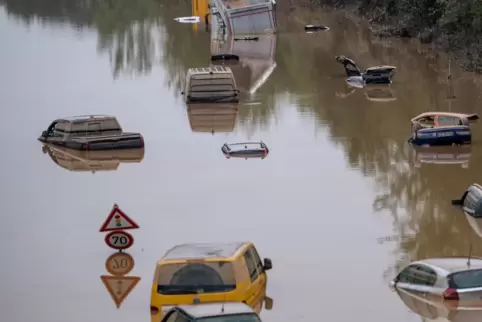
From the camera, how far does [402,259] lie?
26938 millimetres

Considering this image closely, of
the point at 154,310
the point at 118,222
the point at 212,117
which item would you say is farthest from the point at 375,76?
the point at 154,310

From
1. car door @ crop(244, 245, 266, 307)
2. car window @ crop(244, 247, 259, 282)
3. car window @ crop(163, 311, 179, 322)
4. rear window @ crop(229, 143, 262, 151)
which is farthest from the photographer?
rear window @ crop(229, 143, 262, 151)

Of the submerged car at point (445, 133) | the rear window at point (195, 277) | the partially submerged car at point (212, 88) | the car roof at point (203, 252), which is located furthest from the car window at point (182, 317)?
the partially submerged car at point (212, 88)

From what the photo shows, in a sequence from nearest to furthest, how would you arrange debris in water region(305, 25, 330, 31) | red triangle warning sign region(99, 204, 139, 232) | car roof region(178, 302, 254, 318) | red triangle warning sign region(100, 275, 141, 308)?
car roof region(178, 302, 254, 318), red triangle warning sign region(100, 275, 141, 308), red triangle warning sign region(99, 204, 139, 232), debris in water region(305, 25, 330, 31)

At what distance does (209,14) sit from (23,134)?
42.9 metres

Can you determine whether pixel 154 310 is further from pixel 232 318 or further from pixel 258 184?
pixel 258 184

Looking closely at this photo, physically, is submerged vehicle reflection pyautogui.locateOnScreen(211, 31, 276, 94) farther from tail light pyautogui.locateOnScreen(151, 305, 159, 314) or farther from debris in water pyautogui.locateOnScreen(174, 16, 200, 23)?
tail light pyautogui.locateOnScreen(151, 305, 159, 314)

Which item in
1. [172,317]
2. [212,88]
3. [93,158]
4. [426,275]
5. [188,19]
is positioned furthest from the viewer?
[188,19]

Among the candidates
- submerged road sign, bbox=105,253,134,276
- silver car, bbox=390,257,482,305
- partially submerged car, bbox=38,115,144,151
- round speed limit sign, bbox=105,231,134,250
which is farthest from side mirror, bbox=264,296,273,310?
partially submerged car, bbox=38,115,144,151

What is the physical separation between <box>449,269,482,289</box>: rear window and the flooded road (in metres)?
1.41

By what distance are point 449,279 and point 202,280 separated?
15.5ft

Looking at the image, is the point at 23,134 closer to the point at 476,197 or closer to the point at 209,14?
the point at 476,197

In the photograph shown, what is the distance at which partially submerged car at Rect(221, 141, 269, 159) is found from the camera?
40.7 metres

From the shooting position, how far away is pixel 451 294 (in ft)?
68.4
